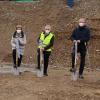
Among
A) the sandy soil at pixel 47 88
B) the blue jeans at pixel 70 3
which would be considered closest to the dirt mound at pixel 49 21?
the blue jeans at pixel 70 3

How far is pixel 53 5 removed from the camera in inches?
1071

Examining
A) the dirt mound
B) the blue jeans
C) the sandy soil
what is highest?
the blue jeans

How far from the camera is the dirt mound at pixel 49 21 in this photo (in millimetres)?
22641

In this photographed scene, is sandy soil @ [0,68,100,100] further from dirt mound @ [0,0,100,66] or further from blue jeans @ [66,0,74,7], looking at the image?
blue jeans @ [66,0,74,7]

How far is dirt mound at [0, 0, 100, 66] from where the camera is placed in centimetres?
2264

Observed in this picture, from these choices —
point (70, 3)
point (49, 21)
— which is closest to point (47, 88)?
point (49, 21)

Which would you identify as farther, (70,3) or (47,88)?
(70,3)

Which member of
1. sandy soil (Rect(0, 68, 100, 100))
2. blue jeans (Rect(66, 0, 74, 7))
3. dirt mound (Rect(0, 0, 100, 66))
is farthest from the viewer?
blue jeans (Rect(66, 0, 74, 7))

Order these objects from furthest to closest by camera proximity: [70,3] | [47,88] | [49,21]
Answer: [70,3]
[49,21]
[47,88]

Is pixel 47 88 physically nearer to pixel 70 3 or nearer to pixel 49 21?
pixel 49 21

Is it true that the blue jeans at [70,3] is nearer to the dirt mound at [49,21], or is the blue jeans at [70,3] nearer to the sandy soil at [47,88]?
the dirt mound at [49,21]

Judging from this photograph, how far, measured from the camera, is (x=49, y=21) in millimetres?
25797

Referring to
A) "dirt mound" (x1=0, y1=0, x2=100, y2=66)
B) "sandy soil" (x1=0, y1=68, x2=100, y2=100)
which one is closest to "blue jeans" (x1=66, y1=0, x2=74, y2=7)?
"dirt mound" (x1=0, y1=0, x2=100, y2=66)

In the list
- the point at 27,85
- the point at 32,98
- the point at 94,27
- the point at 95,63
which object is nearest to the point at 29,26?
the point at 94,27
